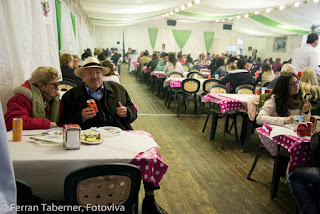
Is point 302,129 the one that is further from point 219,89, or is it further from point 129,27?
point 129,27

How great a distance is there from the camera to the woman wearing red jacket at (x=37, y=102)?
2270 mm

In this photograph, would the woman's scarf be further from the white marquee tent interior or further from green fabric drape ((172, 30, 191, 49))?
A: green fabric drape ((172, 30, 191, 49))

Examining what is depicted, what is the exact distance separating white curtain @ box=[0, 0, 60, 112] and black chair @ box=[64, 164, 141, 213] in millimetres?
1517

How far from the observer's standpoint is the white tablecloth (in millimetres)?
A: 1652

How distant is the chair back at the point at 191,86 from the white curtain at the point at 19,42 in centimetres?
323

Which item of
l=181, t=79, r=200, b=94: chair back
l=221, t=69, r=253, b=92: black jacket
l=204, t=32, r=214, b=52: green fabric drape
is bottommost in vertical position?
l=181, t=79, r=200, b=94: chair back

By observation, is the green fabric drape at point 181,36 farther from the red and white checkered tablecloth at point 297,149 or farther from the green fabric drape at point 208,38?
the red and white checkered tablecloth at point 297,149

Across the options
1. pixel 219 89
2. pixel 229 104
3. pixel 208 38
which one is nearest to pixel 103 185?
pixel 229 104

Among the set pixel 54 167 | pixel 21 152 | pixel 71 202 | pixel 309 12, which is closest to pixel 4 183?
pixel 71 202

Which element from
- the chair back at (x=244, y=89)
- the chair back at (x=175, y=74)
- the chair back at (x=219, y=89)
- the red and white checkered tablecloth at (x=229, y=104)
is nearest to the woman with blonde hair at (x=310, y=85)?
the red and white checkered tablecloth at (x=229, y=104)

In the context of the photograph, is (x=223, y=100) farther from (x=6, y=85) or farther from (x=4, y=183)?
(x=4, y=183)

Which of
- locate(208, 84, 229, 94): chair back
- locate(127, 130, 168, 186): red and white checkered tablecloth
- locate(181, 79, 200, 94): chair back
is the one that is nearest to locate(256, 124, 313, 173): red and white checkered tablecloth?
locate(127, 130, 168, 186): red and white checkered tablecloth

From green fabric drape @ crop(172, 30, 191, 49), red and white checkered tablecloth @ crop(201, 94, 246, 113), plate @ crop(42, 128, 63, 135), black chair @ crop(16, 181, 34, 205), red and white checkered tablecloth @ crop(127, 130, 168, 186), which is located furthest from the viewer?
green fabric drape @ crop(172, 30, 191, 49)

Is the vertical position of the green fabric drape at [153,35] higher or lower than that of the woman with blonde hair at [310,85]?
higher
